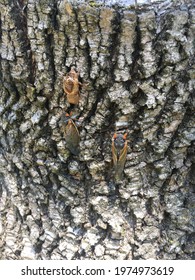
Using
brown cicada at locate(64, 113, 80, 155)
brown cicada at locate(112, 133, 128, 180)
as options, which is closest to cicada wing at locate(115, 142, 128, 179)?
brown cicada at locate(112, 133, 128, 180)

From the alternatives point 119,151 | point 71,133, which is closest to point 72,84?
point 71,133

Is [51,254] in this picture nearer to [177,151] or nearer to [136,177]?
[136,177]

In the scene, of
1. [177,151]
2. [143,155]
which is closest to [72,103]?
[143,155]

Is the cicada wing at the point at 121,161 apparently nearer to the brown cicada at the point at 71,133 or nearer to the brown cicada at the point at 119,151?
the brown cicada at the point at 119,151

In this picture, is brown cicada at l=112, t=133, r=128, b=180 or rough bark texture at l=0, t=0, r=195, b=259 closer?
rough bark texture at l=0, t=0, r=195, b=259

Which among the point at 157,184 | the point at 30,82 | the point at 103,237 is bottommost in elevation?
the point at 103,237

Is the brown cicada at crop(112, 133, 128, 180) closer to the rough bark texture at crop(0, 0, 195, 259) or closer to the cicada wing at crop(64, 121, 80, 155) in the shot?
the rough bark texture at crop(0, 0, 195, 259)

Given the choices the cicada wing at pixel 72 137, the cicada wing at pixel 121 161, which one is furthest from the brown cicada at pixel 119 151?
the cicada wing at pixel 72 137
